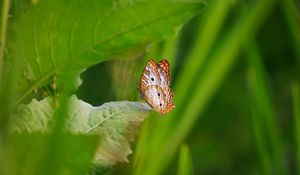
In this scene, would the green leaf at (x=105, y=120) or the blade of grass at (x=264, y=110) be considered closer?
the green leaf at (x=105, y=120)

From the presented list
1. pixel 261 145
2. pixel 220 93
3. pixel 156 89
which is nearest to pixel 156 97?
pixel 156 89

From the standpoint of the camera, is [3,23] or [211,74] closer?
[3,23]

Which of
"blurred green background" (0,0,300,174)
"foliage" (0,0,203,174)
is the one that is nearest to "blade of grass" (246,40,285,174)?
"blurred green background" (0,0,300,174)

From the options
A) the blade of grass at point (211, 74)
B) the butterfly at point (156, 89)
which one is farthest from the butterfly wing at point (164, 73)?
the blade of grass at point (211, 74)

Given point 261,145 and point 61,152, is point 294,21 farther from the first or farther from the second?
point 61,152

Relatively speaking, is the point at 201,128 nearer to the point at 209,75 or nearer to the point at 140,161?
Answer: the point at 209,75

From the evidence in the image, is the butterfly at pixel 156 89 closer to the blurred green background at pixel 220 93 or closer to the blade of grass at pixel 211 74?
the blurred green background at pixel 220 93
